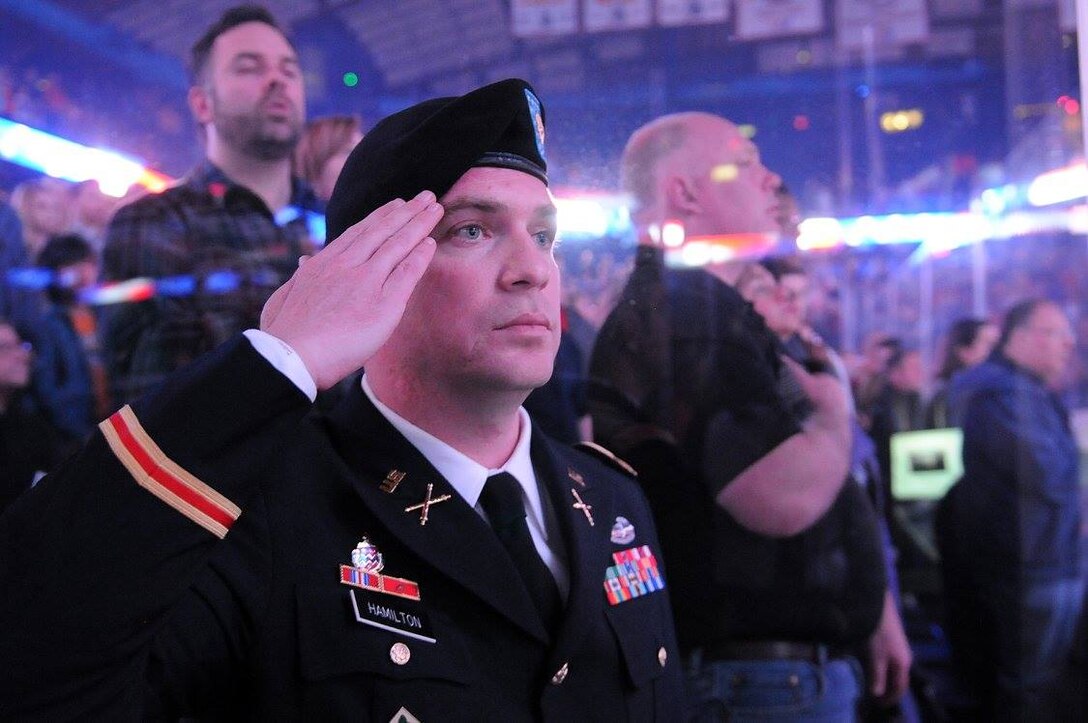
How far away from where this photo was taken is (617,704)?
4.47ft

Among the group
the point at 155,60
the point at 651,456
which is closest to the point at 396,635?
the point at 651,456

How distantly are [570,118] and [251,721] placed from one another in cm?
139

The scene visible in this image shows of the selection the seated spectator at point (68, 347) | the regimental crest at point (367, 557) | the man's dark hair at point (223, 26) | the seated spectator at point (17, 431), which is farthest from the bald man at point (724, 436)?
the seated spectator at point (17, 431)

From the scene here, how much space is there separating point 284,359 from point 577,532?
0.57 m

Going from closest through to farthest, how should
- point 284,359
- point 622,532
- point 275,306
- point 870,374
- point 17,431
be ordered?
point 284,359 → point 275,306 → point 622,532 → point 17,431 → point 870,374

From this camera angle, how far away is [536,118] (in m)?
1.42

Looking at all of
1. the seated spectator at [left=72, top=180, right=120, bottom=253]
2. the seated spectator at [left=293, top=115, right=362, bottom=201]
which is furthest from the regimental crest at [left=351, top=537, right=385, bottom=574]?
the seated spectator at [left=72, top=180, right=120, bottom=253]

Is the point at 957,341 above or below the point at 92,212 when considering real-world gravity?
below

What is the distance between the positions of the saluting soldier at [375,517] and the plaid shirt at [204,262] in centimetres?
64

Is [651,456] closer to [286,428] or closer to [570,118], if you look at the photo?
[570,118]

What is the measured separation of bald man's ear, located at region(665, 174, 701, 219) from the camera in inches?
84.0

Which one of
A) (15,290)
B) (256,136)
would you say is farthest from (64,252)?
(256,136)

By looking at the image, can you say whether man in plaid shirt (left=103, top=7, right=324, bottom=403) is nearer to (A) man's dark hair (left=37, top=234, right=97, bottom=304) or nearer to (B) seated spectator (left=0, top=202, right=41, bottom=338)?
(A) man's dark hair (left=37, top=234, right=97, bottom=304)

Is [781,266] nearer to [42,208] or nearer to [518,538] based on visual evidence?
[518,538]
